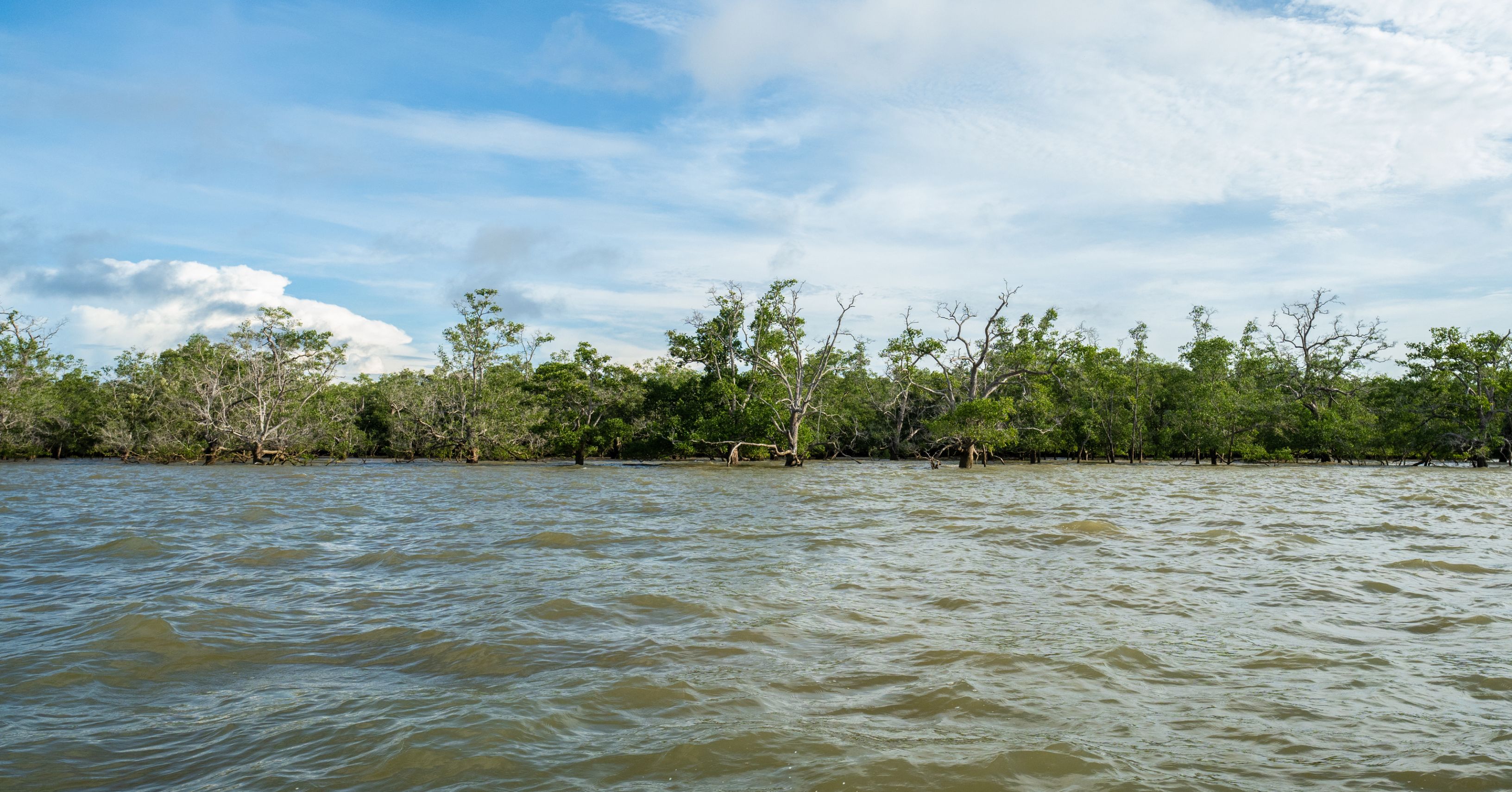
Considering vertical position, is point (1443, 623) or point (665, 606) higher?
point (1443, 623)

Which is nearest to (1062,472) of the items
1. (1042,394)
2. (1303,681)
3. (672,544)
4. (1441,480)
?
(1042,394)

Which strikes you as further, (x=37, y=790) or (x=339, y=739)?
(x=339, y=739)

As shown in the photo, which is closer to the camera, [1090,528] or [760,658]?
[760,658]

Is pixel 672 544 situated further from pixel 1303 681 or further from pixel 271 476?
pixel 271 476

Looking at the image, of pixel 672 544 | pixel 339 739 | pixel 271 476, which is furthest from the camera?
pixel 271 476

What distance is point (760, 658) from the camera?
5387 mm

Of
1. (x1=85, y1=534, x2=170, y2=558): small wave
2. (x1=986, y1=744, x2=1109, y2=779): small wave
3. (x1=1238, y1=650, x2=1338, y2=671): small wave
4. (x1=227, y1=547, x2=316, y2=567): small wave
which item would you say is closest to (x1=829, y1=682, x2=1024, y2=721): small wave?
(x1=986, y1=744, x2=1109, y2=779): small wave

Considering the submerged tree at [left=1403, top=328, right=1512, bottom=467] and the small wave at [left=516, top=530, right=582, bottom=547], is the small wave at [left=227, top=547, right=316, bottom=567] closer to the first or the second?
the small wave at [left=516, top=530, right=582, bottom=547]

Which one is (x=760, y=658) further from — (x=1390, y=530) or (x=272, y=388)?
(x=272, y=388)

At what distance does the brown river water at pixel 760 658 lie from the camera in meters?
3.59

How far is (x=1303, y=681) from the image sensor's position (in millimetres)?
4707

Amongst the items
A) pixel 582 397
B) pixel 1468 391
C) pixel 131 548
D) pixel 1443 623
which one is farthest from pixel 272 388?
pixel 1468 391

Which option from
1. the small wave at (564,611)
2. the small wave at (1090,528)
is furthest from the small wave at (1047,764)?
the small wave at (1090,528)

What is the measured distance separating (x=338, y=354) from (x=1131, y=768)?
42.3 metres
